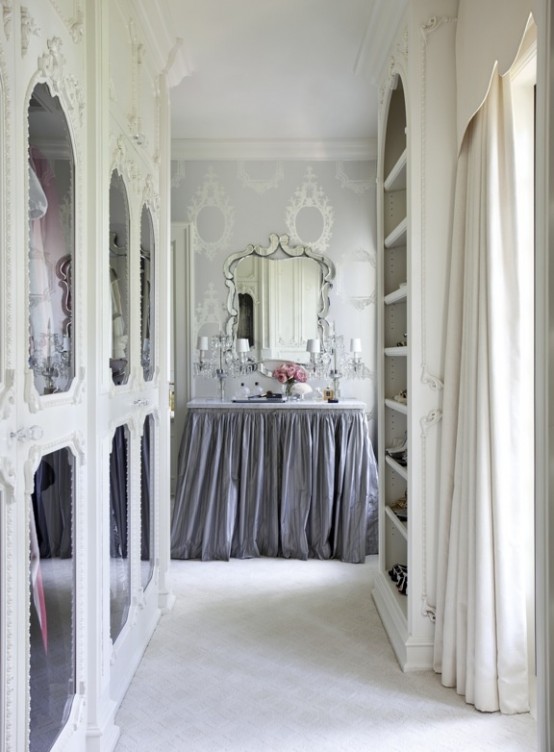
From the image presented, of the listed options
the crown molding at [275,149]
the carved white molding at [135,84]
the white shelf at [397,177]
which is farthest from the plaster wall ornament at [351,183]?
the carved white molding at [135,84]

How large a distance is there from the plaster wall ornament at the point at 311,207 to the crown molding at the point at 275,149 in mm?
155

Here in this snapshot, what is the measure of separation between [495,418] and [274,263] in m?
2.67

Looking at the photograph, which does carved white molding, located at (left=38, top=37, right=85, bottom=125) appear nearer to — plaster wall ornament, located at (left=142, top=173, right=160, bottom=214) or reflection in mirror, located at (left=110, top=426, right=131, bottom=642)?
plaster wall ornament, located at (left=142, top=173, right=160, bottom=214)

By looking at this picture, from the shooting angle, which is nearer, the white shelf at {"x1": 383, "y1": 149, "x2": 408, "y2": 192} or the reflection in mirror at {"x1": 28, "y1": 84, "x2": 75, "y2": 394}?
the reflection in mirror at {"x1": 28, "y1": 84, "x2": 75, "y2": 394}

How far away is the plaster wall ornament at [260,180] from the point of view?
14.5 ft

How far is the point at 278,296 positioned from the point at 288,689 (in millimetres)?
2807

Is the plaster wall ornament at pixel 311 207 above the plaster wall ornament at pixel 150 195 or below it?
above

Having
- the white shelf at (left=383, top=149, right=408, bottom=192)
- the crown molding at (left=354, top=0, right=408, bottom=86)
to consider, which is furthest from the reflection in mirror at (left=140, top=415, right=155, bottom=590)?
the crown molding at (left=354, top=0, right=408, bottom=86)

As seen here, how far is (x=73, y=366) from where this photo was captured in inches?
67.6

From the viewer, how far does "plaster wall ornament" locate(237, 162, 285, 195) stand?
4.42 meters

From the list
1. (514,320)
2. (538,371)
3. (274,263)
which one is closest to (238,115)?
(274,263)

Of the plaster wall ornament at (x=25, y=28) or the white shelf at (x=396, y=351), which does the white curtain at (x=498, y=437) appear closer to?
the white shelf at (x=396, y=351)

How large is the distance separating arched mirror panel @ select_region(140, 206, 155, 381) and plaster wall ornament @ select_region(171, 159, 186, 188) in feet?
5.67

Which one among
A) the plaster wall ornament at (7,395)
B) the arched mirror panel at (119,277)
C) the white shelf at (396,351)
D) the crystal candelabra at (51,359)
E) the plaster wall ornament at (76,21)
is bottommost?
the plaster wall ornament at (7,395)
